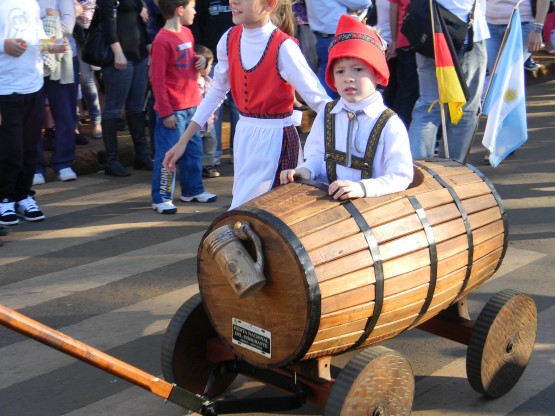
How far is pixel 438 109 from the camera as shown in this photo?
25.2 ft

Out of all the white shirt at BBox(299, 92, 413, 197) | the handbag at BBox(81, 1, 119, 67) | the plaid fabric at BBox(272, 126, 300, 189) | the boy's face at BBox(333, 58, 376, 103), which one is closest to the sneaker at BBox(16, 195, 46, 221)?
the handbag at BBox(81, 1, 119, 67)

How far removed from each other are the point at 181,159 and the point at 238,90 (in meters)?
2.83

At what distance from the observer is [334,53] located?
4.09m

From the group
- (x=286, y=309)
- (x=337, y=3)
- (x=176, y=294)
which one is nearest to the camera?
(x=286, y=309)

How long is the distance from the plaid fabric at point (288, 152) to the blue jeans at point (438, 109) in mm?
2654

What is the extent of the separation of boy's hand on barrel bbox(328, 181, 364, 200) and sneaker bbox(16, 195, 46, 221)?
4201mm

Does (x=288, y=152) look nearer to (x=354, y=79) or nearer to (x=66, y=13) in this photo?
(x=354, y=79)

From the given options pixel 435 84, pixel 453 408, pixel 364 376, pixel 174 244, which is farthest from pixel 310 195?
pixel 435 84

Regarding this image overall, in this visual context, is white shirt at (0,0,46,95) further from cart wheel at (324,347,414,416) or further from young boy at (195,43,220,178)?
cart wheel at (324,347,414,416)

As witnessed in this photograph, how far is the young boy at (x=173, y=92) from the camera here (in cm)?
754

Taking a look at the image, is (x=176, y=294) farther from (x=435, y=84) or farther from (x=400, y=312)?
(x=435, y=84)

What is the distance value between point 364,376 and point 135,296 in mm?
2402

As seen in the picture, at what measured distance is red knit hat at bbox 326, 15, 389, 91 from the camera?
4.04 metres

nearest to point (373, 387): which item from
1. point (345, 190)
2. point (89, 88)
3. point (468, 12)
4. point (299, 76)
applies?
point (345, 190)
